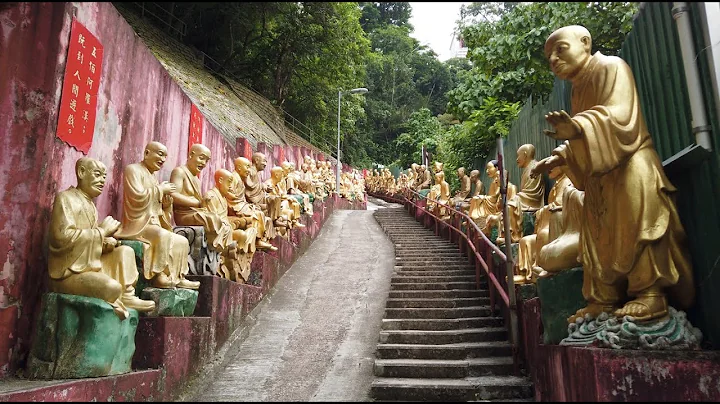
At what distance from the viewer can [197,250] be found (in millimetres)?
5555

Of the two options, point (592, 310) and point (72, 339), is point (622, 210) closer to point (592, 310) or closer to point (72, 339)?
point (592, 310)

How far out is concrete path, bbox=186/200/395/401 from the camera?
15.4ft

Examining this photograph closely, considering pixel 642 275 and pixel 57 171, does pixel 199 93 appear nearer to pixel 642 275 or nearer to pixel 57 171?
pixel 57 171

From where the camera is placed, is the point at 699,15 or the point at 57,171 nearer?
the point at 699,15

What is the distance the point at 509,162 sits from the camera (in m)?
10.3

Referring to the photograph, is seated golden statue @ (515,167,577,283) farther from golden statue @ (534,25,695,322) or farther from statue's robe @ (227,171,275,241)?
statue's robe @ (227,171,275,241)

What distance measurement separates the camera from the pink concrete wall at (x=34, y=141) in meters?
3.89

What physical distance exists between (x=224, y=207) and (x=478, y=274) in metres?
3.80

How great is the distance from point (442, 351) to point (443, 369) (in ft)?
1.30

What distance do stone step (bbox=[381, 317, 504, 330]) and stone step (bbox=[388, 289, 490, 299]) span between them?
945mm

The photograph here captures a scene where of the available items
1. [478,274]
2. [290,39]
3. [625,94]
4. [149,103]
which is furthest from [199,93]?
[625,94]

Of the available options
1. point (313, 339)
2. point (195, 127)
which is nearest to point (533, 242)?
point (313, 339)

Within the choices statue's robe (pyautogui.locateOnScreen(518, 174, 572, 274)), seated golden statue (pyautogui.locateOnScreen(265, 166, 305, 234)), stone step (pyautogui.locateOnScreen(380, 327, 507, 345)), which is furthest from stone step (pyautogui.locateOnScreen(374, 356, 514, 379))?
seated golden statue (pyautogui.locateOnScreen(265, 166, 305, 234))

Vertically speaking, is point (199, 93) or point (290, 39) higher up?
point (290, 39)
